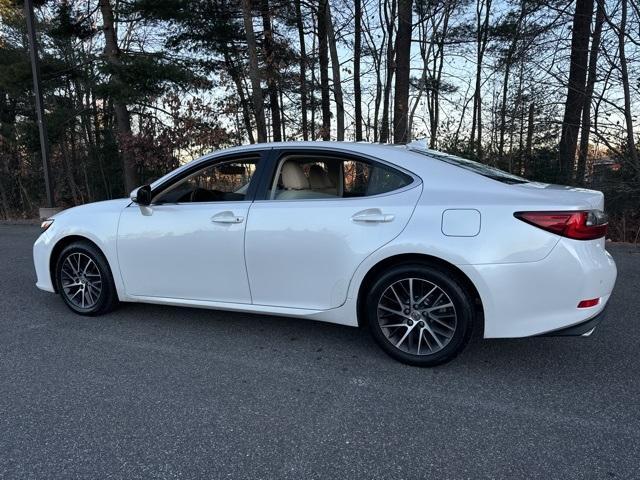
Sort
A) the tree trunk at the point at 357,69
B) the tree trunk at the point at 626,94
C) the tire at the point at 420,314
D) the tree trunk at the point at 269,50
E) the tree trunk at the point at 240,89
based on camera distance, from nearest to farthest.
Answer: the tire at the point at 420,314 < the tree trunk at the point at 626,94 < the tree trunk at the point at 269,50 < the tree trunk at the point at 357,69 < the tree trunk at the point at 240,89

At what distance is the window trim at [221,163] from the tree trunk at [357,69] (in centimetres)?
1144

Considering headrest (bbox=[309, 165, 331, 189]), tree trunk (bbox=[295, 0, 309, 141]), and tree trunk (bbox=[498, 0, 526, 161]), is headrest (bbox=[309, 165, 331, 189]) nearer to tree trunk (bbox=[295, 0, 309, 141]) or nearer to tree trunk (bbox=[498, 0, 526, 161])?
tree trunk (bbox=[498, 0, 526, 161])

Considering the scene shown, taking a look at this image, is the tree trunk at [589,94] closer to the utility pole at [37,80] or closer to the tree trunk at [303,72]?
the tree trunk at [303,72]

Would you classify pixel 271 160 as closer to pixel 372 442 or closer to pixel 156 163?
pixel 372 442

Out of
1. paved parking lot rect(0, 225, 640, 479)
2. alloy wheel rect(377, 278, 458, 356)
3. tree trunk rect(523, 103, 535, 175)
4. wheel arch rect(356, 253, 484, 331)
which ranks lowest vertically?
paved parking lot rect(0, 225, 640, 479)

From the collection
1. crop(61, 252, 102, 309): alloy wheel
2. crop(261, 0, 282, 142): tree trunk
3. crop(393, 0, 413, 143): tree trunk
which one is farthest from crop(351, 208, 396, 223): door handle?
crop(393, 0, 413, 143): tree trunk

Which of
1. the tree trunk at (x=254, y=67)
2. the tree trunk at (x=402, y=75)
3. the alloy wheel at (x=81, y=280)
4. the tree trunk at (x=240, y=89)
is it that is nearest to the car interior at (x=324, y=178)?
the alloy wheel at (x=81, y=280)

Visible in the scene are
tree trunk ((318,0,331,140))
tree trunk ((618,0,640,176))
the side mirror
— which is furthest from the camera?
tree trunk ((318,0,331,140))

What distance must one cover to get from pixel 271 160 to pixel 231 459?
7.58 ft

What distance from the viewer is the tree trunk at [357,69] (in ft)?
46.6

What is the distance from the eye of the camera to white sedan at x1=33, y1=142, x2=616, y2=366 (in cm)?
304

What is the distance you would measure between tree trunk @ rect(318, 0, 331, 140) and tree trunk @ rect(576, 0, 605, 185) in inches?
239

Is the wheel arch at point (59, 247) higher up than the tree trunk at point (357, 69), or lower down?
lower down

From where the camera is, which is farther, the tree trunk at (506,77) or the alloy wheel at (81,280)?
the tree trunk at (506,77)
